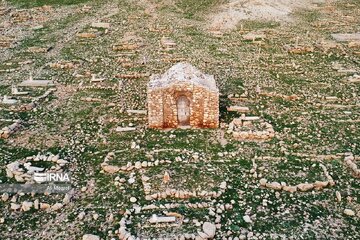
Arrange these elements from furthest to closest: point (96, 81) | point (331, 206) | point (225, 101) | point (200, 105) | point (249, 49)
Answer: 1. point (249, 49)
2. point (96, 81)
3. point (225, 101)
4. point (200, 105)
5. point (331, 206)

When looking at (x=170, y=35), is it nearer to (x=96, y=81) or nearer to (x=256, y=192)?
(x=96, y=81)

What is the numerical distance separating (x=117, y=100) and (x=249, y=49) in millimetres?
8886

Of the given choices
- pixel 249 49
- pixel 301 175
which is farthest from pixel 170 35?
pixel 301 175

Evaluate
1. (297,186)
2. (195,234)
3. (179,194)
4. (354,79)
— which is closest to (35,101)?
(179,194)

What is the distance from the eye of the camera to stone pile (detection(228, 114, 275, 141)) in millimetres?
13938

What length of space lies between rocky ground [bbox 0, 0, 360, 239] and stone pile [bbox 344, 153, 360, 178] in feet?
0.17

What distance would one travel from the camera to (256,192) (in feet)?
37.5

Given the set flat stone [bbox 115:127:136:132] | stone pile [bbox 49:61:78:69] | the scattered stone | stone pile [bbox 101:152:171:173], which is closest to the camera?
the scattered stone

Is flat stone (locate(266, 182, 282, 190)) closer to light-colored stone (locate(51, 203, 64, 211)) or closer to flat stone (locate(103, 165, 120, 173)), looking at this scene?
flat stone (locate(103, 165, 120, 173))

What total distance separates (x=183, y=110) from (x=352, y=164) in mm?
5440

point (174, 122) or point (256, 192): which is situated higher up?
point (174, 122)

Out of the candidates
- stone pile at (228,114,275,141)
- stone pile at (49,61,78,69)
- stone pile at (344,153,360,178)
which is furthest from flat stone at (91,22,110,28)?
stone pile at (344,153,360,178)

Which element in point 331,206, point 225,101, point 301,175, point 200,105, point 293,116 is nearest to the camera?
point 331,206

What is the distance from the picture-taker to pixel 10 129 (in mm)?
14312
